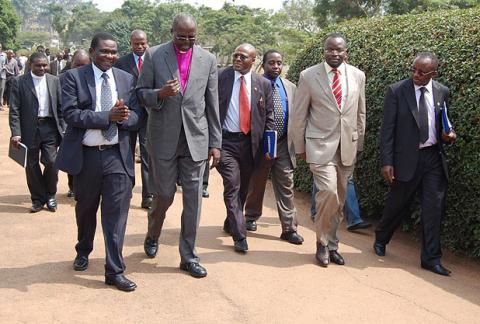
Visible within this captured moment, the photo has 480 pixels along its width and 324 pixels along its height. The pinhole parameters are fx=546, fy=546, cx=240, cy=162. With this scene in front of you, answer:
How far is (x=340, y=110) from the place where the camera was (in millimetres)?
5234

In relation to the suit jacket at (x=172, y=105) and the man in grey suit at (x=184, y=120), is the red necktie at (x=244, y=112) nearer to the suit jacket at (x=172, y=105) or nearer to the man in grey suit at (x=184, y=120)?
the man in grey suit at (x=184, y=120)

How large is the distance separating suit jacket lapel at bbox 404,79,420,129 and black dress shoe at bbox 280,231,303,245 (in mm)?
1757

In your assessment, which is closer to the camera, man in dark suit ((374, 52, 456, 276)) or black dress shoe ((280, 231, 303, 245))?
man in dark suit ((374, 52, 456, 276))

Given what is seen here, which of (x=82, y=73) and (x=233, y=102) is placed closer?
(x=82, y=73)

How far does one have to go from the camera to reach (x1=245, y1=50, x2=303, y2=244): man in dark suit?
604cm

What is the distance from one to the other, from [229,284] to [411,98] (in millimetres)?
2539

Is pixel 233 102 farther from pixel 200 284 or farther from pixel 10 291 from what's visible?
pixel 10 291

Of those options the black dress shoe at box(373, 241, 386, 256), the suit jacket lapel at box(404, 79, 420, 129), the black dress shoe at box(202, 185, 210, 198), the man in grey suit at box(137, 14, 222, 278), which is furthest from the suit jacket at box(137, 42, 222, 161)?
the black dress shoe at box(202, 185, 210, 198)

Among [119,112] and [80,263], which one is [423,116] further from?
[80,263]

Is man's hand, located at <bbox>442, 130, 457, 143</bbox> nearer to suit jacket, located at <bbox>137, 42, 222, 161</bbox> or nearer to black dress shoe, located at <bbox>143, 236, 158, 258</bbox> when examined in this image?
suit jacket, located at <bbox>137, 42, 222, 161</bbox>

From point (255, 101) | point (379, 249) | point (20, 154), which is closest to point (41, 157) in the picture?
point (20, 154)

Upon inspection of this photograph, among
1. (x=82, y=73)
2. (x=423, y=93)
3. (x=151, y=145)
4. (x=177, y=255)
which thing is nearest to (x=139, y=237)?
(x=177, y=255)

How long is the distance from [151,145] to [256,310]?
171cm

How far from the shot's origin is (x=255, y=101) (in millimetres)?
5770
